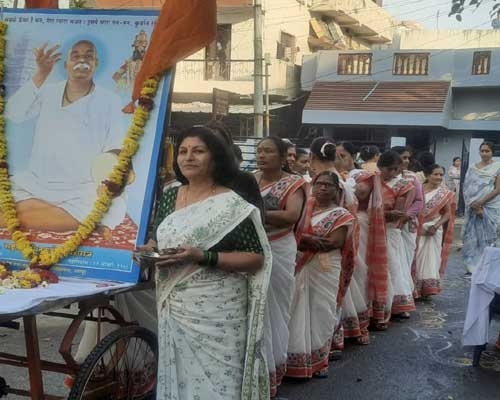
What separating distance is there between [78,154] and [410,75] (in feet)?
60.8

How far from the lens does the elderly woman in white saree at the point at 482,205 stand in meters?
8.30

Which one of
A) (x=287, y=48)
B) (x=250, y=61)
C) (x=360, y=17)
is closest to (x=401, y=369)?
(x=250, y=61)

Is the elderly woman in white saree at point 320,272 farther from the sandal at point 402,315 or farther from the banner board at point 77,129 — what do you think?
the sandal at point 402,315

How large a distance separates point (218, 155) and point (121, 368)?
51.9 inches

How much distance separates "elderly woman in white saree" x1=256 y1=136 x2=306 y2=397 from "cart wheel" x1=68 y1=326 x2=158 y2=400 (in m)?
0.77

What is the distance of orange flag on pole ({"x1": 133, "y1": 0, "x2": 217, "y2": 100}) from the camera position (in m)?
3.16

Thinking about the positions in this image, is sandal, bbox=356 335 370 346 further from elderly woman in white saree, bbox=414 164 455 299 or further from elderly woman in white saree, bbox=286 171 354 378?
elderly woman in white saree, bbox=414 164 455 299

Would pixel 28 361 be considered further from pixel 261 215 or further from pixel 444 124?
pixel 444 124

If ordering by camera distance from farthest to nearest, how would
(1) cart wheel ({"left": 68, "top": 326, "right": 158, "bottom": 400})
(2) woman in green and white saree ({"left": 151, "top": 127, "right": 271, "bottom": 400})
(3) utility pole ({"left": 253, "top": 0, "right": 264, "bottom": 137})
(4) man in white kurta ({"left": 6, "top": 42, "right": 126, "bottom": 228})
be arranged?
(3) utility pole ({"left": 253, "top": 0, "right": 264, "bottom": 137})
(4) man in white kurta ({"left": 6, "top": 42, "right": 126, "bottom": 228})
(1) cart wheel ({"left": 68, "top": 326, "right": 158, "bottom": 400})
(2) woman in green and white saree ({"left": 151, "top": 127, "right": 271, "bottom": 400})

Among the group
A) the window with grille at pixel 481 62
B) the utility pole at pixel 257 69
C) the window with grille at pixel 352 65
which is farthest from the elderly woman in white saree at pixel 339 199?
the window with grille at pixel 352 65

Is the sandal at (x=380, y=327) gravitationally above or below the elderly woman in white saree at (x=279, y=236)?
below

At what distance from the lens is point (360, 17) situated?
27.8 metres

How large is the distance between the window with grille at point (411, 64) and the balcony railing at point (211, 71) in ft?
15.7

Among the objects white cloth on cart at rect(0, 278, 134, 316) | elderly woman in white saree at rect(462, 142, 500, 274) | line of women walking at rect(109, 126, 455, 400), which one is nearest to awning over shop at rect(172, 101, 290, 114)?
elderly woman in white saree at rect(462, 142, 500, 274)
